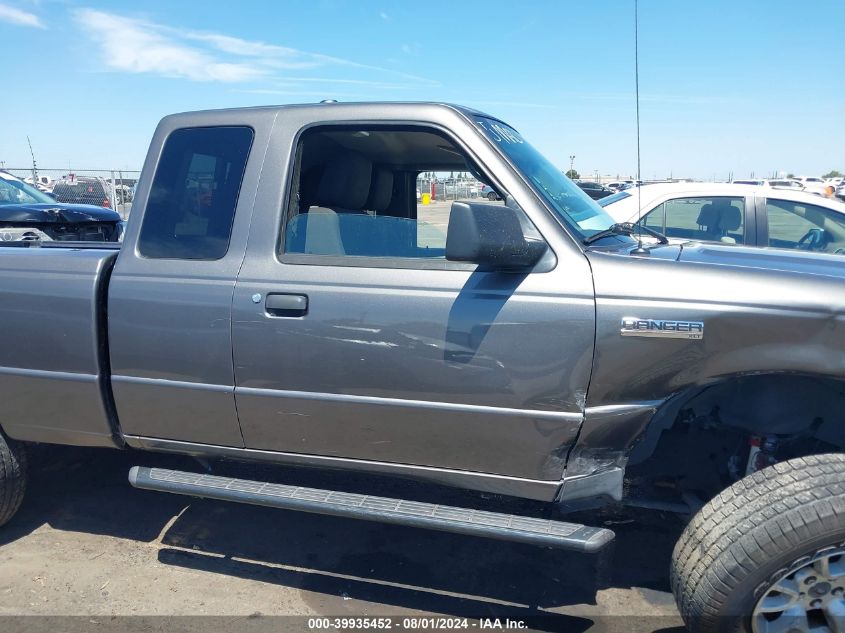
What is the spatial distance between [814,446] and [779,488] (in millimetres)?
580

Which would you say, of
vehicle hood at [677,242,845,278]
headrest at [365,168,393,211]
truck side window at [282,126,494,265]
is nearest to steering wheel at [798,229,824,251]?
vehicle hood at [677,242,845,278]

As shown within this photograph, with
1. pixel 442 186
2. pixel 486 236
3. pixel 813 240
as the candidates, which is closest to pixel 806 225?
pixel 813 240

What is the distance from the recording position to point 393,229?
122 inches

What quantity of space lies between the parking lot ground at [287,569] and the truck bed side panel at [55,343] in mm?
674

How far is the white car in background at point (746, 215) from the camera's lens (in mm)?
5895

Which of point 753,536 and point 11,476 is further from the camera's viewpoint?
point 11,476

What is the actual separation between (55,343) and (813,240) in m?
6.07

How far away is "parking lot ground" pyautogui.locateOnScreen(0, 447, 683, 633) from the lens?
2.99 m

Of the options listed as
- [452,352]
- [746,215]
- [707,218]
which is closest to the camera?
[452,352]

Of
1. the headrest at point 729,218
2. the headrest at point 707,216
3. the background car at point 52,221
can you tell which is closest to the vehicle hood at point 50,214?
the background car at point 52,221

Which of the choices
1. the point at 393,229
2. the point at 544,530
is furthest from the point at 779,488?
the point at 393,229

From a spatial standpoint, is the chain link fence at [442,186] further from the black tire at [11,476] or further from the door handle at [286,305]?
the black tire at [11,476]

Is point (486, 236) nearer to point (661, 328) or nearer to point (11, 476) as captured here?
point (661, 328)

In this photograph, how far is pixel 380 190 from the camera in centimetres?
383
